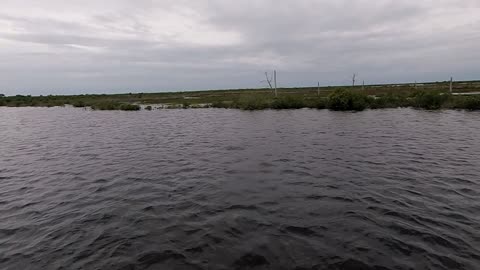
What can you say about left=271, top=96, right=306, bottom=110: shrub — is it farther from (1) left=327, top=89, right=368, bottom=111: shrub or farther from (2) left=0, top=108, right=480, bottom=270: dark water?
(2) left=0, top=108, right=480, bottom=270: dark water

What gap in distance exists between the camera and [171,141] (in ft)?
78.5

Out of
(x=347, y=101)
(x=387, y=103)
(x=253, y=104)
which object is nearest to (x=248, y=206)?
(x=347, y=101)

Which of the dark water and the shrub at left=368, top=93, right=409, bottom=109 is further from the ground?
the shrub at left=368, top=93, right=409, bottom=109

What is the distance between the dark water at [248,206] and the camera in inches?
277

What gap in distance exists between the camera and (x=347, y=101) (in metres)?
40.7

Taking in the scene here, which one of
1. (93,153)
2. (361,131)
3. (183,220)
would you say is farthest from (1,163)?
(361,131)

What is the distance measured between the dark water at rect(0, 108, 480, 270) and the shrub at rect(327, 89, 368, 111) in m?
20.7

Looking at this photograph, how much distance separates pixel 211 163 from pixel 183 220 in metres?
7.23

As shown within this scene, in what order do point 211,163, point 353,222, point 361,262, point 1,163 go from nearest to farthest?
point 361,262 → point 353,222 → point 211,163 → point 1,163

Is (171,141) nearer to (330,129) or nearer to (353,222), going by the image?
Result: (330,129)

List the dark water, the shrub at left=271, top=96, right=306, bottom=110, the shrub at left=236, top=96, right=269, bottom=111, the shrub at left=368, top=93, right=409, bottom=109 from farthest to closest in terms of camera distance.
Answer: the shrub at left=236, top=96, right=269, bottom=111 → the shrub at left=271, top=96, right=306, bottom=110 → the shrub at left=368, top=93, right=409, bottom=109 → the dark water

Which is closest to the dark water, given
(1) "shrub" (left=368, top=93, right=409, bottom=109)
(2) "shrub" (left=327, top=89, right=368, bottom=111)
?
(2) "shrub" (left=327, top=89, right=368, bottom=111)

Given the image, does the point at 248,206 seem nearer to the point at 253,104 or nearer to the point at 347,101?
the point at 347,101

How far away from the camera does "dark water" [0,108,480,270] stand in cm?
704
